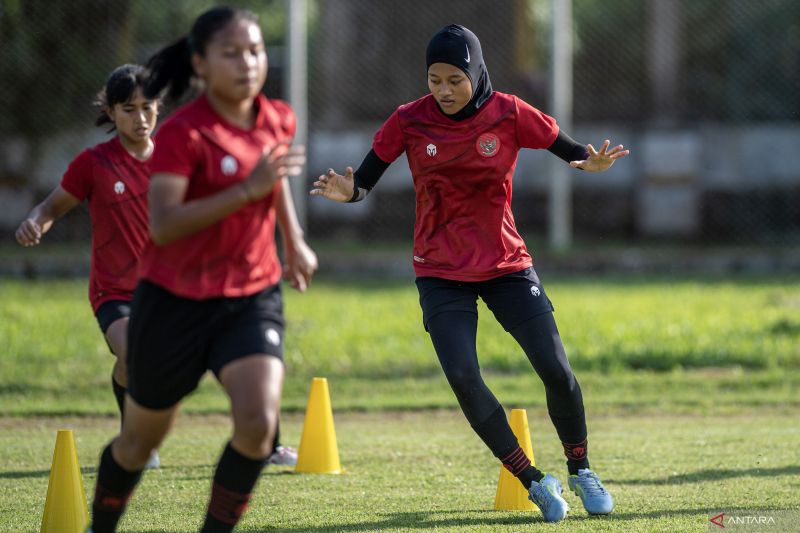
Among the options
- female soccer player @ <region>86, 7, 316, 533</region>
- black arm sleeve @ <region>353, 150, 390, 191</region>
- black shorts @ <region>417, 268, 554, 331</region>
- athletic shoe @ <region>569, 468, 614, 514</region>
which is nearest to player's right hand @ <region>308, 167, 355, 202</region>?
black arm sleeve @ <region>353, 150, 390, 191</region>

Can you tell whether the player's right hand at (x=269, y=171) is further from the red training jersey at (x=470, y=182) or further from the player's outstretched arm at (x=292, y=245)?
the red training jersey at (x=470, y=182)

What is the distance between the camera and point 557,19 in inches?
613

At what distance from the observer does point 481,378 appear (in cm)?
558

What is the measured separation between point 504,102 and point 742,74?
43.8 ft

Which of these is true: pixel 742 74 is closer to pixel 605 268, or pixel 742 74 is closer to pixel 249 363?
pixel 605 268

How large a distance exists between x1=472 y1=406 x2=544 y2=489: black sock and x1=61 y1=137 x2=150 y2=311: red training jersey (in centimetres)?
218

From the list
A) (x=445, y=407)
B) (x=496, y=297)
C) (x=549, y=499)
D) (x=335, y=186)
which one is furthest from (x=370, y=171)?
(x=445, y=407)

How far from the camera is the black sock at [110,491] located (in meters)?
4.55

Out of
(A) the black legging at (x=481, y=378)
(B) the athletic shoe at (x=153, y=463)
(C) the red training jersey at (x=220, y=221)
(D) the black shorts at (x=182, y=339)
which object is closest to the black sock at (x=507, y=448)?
(A) the black legging at (x=481, y=378)

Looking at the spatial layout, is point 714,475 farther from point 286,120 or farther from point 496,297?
point 286,120

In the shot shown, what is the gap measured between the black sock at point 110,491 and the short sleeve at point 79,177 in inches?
86.7

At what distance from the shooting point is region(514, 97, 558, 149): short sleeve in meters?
5.78

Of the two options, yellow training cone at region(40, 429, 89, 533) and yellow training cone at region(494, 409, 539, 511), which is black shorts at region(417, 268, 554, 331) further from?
yellow training cone at region(40, 429, 89, 533)

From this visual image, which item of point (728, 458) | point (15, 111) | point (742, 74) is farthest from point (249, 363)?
point (742, 74)
